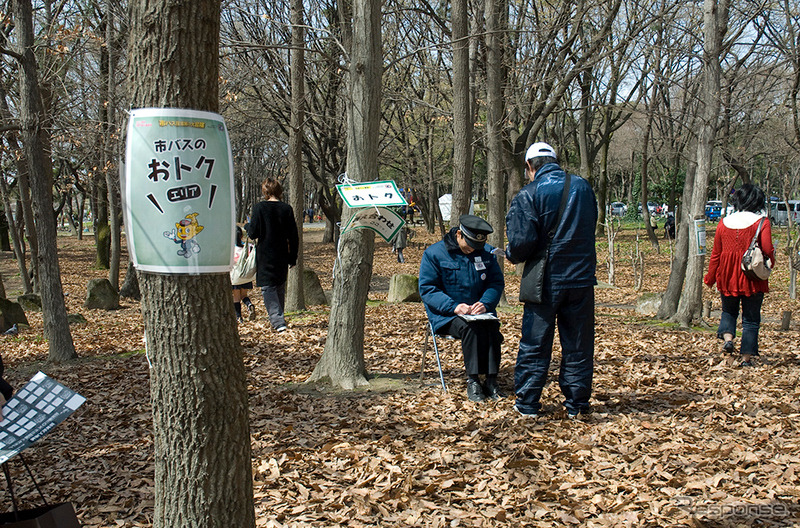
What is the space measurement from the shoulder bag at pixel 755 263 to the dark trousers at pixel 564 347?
2.34m

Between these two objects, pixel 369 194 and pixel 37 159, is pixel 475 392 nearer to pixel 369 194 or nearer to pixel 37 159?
pixel 369 194

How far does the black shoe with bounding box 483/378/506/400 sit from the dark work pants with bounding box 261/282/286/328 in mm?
3834

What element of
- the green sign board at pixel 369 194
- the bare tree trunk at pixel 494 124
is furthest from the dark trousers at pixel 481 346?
the bare tree trunk at pixel 494 124

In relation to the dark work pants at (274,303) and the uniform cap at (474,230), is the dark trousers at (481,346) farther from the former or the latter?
the dark work pants at (274,303)

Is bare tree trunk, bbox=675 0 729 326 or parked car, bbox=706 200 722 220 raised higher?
bare tree trunk, bbox=675 0 729 326

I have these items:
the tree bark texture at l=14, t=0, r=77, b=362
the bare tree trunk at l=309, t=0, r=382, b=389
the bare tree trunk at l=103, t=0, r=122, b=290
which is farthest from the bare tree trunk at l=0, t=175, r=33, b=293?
the bare tree trunk at l=309, t=0, r=382, b=389

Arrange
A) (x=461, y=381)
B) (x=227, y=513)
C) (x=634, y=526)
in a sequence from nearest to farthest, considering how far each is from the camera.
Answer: (x=227, y=513)
(x=634, y=526)
(x=461, y=381)

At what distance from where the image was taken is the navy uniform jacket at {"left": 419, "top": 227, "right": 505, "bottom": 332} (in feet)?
18.5

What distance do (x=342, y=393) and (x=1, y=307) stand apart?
967cm

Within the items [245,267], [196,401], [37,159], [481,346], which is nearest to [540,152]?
[481,346]

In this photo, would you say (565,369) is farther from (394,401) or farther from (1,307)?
(1,307)

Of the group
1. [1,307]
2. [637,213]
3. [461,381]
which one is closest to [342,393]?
[461,381]

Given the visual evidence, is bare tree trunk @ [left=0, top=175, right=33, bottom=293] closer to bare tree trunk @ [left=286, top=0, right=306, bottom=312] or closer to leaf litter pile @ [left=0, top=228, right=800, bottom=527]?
bare tree trunk @ [left=286, top=0, right=306, bottom=312]

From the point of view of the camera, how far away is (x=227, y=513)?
2605 mm
